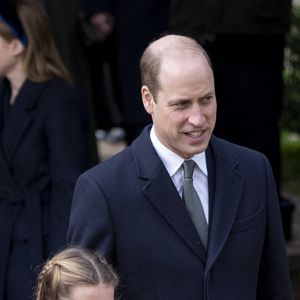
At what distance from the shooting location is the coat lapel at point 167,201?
11.9 feet

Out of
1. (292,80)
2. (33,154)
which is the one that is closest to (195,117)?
(33,154)

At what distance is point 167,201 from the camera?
3.64m

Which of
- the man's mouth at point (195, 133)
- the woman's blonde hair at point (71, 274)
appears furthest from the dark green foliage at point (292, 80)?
the woman's blonde hair at point (71, 274)

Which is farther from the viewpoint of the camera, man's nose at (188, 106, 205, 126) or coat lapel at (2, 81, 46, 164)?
coat lapel at (2, 81, 46, 164)

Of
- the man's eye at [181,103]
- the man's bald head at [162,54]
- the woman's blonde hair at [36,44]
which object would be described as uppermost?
the man's bald head at [162,54]

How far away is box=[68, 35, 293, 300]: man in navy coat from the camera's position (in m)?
3.58

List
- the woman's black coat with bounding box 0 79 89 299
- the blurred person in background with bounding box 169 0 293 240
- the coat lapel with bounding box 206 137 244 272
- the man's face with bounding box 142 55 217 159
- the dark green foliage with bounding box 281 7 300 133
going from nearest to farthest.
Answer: the man's face with bounding box 142 55 217 159
the coat lapel with bounding box 206 137 244 272
the woman's black coat with bounding box 0 79 89 299
the blurred person in background with bounding box 169 0 293 240
the dark green foliage with bounding box 281 7 300 133

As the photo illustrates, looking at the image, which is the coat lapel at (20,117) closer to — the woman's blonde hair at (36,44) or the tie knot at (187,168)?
the woman's blonde hair at (36,44)

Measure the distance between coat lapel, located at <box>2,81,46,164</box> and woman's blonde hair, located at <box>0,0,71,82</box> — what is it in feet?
0.21

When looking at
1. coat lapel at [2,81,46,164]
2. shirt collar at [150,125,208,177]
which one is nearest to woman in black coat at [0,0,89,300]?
coat lapel at [2,81,46,164]

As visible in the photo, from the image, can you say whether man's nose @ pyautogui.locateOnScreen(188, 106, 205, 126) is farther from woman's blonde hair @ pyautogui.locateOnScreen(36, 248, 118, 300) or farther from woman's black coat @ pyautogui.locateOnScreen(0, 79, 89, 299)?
woman's black coat @ pyautogui.locateOnScreen(0, 79, 89, 299)

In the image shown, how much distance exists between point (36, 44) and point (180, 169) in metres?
1.62

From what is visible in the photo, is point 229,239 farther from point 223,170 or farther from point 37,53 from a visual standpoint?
point 37,53

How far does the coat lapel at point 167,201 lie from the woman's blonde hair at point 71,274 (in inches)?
11.0
